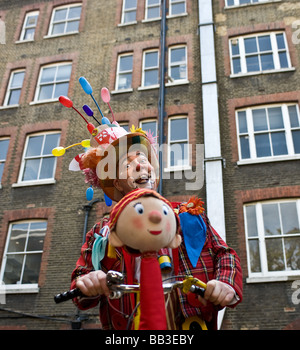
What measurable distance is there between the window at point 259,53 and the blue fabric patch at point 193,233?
11.7 meters

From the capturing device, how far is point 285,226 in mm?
10516

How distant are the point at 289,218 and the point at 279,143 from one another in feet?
8.53

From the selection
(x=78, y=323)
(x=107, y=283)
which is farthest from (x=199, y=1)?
(x=107, y=283)

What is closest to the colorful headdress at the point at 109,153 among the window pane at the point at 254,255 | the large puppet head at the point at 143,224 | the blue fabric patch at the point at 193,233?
the blue fabric patch at the point at 193,233

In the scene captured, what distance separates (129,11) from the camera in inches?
640

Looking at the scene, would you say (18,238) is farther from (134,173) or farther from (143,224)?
(143,224)

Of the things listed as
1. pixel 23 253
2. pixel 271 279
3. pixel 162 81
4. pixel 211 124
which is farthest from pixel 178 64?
pixel 23 253

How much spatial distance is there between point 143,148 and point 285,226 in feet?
27.8

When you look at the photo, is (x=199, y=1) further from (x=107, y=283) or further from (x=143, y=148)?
(x=107, y=283)

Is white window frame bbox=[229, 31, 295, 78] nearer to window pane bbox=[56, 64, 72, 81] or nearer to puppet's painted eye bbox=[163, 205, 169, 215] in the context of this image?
window pane bbox=[56, 64, 72, 81]

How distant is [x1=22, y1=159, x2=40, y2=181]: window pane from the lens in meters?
13.4

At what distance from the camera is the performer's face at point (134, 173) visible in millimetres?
2885

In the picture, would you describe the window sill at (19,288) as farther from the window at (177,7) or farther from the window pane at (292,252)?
the window at (177,7)

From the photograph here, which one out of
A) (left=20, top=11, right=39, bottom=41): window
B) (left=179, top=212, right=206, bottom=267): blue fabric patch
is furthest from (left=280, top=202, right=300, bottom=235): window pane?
(left=20, top=11, right=39, bottom=41): window
